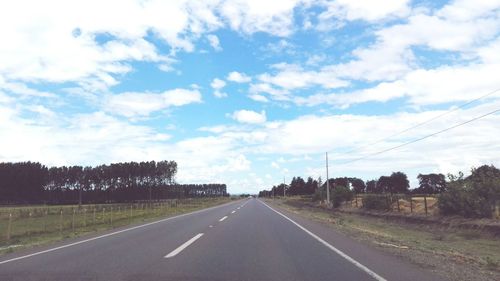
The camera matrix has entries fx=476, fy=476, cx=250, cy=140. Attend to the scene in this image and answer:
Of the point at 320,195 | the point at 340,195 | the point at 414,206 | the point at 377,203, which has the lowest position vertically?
the point at 414,206

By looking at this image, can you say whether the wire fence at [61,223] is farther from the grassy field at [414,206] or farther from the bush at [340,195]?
the grassy field at [414,206]

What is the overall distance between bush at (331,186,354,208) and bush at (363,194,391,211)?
11125 millimetres

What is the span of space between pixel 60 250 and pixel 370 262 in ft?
28.8

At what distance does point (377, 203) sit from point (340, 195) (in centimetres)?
1523

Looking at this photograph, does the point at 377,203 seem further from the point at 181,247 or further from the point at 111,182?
the point at 111,182

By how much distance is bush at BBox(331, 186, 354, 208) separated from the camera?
60250mm

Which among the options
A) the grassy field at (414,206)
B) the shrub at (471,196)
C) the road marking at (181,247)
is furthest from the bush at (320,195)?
the road marking at (181,247)

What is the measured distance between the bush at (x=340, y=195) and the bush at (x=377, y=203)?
11.1 m

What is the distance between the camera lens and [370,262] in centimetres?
1074

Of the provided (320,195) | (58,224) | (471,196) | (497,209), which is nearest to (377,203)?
(471,196)

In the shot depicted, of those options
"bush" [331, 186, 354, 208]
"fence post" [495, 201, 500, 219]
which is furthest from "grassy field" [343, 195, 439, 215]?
"fence post" [495, 201, 500, 219]

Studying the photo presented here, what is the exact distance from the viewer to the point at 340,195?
200 feet

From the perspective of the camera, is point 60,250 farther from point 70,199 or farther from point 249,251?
point 70,199

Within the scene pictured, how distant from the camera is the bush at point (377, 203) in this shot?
146 feet
